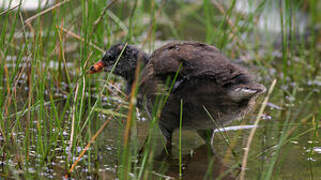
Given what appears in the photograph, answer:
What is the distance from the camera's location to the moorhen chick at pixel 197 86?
3514 millimetres

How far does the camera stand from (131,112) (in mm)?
2438

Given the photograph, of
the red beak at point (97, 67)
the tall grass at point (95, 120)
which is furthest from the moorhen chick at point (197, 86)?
the red beak at point (97, 67)

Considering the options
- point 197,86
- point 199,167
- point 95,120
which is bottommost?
point 199,167

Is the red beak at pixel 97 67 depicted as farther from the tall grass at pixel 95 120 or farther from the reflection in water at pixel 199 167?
the reflection in water at pixel 199 167

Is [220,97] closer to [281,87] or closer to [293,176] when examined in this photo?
[293,176]

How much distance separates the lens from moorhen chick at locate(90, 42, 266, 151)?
351 centimetres

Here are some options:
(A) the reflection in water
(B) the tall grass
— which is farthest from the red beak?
(A) the reflection in water

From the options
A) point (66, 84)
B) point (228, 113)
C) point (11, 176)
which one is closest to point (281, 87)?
point (228, 113)

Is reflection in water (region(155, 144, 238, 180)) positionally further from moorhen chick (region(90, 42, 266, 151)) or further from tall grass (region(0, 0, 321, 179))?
moorhen chick (region(90, 42, 266, 151))

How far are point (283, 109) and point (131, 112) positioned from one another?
2.77m

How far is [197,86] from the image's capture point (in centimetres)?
358

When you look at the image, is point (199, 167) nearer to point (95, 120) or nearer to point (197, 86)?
point (197, 86)

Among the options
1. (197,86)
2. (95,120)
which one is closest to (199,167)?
(197,86)

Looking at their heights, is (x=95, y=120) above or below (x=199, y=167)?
above
